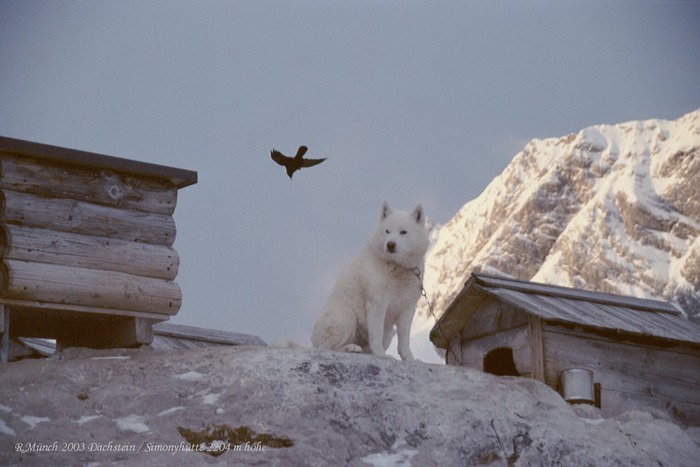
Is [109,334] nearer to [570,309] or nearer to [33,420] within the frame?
[33,420]

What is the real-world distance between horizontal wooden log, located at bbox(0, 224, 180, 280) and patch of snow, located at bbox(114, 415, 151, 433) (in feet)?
9.00

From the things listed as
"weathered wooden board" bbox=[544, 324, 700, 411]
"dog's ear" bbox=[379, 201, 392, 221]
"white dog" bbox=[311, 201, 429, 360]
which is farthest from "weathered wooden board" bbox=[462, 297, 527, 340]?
"dog's ear" bbox=[379, 201, 392, 221]

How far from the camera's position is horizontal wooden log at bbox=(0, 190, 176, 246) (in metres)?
9.11

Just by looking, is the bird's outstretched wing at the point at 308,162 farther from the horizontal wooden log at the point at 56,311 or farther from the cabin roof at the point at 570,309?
the cabin roof at the point at 570,309

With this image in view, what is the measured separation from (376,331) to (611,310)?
12.7 feet

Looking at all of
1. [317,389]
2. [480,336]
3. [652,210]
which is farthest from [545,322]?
[652,210]

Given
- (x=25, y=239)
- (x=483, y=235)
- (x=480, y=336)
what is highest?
(x=25, y=239)

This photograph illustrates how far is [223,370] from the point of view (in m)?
Result: 7.86

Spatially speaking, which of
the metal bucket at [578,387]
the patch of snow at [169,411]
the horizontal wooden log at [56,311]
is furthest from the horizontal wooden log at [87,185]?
the metal bucket at [578,387]

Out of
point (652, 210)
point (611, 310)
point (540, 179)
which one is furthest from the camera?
point (540, 179)

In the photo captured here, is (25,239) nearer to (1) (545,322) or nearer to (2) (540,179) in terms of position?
(1) (545,322)

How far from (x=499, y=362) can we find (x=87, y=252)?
5.97 m

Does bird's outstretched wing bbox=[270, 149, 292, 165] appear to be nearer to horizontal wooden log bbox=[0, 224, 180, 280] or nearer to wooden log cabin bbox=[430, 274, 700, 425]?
horizontal wooden log bbox=[0, 224, 180, 280]

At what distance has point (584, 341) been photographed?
10.4 metres
